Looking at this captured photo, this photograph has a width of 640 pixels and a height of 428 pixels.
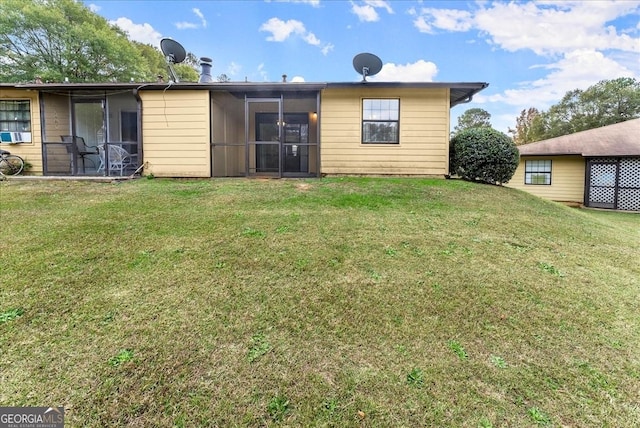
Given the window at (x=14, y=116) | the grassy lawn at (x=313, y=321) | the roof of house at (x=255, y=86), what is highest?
the roof of house at (x=255, y=86)

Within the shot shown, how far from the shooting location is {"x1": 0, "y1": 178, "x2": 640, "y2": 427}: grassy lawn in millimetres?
2076

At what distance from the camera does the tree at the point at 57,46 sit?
1816cm

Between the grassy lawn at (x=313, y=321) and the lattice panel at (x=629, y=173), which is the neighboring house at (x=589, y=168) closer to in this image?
Result: the lattice panel at (x=629, y=173)

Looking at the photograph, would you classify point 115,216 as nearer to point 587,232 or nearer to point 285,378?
point 285,378

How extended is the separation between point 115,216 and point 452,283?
533 centimetres

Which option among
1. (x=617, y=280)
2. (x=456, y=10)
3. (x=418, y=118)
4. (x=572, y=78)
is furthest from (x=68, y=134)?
(x=572, y=78)

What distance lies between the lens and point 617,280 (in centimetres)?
395

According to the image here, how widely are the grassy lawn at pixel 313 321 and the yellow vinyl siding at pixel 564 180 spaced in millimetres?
11256

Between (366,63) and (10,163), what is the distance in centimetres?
1114

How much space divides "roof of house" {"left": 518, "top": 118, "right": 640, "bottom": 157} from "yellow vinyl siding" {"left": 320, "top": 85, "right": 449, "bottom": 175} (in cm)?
858

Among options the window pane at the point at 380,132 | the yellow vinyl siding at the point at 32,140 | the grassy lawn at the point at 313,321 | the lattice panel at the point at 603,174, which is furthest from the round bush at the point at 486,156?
the yellow vinyl siding at the point at 32,140

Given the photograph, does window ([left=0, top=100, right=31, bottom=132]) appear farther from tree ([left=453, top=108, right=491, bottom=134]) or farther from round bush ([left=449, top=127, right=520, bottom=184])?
tree ([left=453, top=108, right=491, bottom=134])

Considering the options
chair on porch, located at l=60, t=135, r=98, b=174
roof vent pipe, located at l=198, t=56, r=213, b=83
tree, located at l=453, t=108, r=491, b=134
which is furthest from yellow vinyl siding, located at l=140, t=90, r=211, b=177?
tree, located at l=453, t=108, r=491, b=134

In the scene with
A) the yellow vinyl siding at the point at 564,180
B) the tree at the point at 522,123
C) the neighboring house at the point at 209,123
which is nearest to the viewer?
the neighboring house at the point at 209,123
